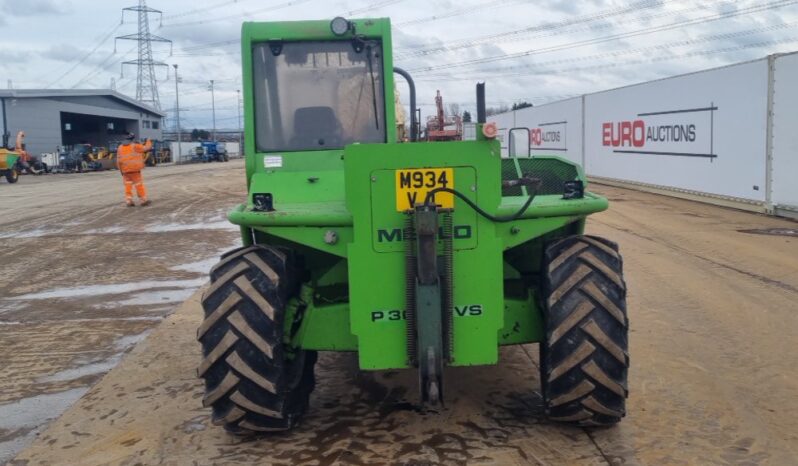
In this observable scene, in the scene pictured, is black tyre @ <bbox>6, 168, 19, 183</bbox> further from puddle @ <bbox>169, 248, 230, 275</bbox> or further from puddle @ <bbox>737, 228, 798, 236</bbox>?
puddle @ <bbox>737, 228, 798, 236</bbox>

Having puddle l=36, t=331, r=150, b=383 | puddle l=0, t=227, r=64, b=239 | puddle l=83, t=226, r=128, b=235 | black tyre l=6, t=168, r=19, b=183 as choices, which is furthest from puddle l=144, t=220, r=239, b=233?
black tyre l=6, t=168, r=19, b=183

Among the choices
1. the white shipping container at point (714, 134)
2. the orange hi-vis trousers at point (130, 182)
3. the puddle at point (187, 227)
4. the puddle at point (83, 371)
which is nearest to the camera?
the puddle at point (83, 371)

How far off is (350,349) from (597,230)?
959cm

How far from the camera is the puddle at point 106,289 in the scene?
905 cm

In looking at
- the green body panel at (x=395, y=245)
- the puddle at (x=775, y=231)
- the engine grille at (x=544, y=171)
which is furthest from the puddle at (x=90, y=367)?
the puddle at (x=775, y=231)

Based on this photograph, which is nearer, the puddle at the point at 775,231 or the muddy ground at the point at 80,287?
the muddy ground at the point at 80,287

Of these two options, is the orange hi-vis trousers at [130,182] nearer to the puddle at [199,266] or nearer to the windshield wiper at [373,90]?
the puddle at [199,266]

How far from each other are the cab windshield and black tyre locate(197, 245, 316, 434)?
166cm

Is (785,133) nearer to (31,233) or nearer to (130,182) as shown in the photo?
(31,233)

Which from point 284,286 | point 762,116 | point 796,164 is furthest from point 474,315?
point 762,116

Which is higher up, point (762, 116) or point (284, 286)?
point (762, 116)

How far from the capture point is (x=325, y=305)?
4.51m

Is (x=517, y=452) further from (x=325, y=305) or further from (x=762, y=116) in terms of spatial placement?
(x=762, y=116)

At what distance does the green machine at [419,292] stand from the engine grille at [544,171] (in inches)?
46.8
